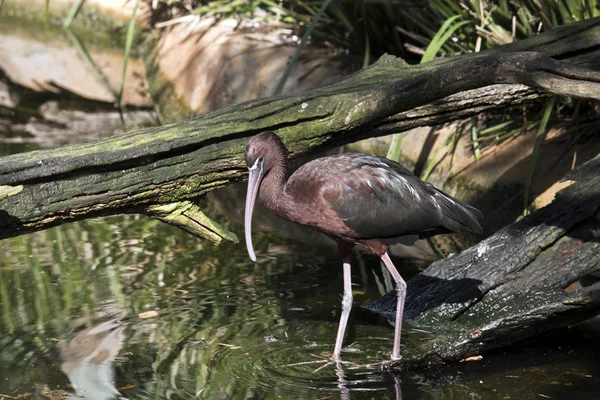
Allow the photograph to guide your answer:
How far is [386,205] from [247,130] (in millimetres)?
810

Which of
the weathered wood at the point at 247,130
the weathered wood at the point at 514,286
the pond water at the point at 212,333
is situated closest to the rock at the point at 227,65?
the pond water at the point at 212,333

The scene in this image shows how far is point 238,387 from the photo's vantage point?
14.0ft

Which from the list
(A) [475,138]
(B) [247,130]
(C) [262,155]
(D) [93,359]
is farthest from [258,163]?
(A) [475,138]

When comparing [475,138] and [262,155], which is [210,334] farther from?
[475,138]

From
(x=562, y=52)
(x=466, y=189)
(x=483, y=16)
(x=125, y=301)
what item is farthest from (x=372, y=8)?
(x=125, y=301)

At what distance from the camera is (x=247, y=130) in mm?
4500

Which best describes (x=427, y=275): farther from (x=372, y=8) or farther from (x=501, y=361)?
(x=372, y=8)

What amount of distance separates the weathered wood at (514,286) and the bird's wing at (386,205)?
37cm

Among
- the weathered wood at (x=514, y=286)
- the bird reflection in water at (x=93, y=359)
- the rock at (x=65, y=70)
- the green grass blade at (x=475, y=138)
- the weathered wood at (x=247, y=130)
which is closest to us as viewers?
the weathered wood at (x=247, y=130)

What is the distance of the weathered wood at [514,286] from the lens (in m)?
4.56

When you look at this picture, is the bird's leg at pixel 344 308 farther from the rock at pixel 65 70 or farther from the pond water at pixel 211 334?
the rock at pixel 65 70

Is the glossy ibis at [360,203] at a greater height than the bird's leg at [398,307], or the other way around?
the glossy ibis at [360,203]

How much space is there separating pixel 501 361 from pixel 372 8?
4.05 metres

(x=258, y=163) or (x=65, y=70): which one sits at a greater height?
(x=258, y=163)
